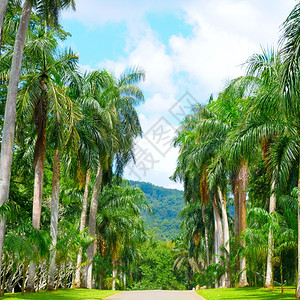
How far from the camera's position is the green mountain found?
11575cm

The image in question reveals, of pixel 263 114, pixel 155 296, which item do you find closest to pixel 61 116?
pixel 263 114

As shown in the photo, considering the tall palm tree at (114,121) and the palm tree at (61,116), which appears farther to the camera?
the tall palm tree at (114,121)

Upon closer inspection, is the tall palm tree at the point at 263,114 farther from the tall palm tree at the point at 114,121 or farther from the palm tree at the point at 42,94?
the tall palm tree at the point at 114,121

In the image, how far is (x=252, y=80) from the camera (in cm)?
2106

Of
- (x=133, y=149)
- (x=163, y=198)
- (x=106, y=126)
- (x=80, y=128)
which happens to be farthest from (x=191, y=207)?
(x=163, y=198)

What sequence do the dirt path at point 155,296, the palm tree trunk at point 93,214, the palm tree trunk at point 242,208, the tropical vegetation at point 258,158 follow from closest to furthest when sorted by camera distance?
the tropical vegetation at point 258,158 < the dirt path at point 155,296 < the palm tree trunk at point 242,208 < the palm tree trunk at point 93,214

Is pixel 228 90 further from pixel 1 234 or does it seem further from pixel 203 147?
pixel 1 234

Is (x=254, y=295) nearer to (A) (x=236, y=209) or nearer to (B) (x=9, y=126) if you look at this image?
(A) (x=236, y=209)

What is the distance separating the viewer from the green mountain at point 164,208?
115750 mm

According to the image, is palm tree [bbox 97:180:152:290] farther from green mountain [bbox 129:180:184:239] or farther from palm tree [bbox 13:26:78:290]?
green mountain [bbox 129:180:184:239]

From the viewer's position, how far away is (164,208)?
128625 mm

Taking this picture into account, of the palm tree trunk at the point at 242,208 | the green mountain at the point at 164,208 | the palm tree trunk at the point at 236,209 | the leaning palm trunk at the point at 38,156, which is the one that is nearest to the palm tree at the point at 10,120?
the leaning palm trunk at the point at 38,156

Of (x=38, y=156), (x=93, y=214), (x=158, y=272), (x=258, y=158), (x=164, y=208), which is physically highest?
(x=164, y=208)

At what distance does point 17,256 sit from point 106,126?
1293 cm
